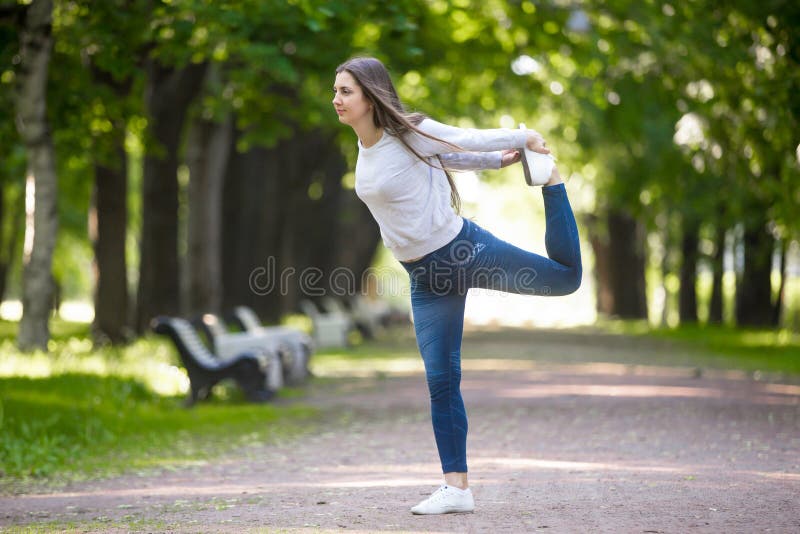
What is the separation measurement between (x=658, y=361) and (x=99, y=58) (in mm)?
11756

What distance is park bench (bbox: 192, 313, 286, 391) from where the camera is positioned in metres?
15.0

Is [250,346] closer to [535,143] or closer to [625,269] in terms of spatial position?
[535,143]

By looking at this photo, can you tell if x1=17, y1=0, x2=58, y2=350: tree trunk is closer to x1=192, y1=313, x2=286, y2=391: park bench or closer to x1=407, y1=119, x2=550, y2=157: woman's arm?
x1=192, y1=313, x2=286, y2=391: park bench

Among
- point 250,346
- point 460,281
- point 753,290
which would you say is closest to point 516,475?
point 460,281

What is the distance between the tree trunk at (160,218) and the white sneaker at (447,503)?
1425 cm

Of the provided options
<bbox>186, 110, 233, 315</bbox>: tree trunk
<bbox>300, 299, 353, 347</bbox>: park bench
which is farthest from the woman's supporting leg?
<bbox>300, 299, 353, 347</bbox>: park bench

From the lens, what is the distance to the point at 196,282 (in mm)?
20516

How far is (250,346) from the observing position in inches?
616

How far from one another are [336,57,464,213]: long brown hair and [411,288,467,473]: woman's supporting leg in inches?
Answer: 26.9

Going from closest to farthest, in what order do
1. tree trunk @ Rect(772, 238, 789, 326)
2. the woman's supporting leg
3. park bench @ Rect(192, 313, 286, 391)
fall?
the woman's supporting leg < park bench @ Rect(192, 313, 286, 391) < tree trunk @ Rect(772, 238, 789, 326)

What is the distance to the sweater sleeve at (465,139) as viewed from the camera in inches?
227

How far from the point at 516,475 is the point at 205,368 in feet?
20.7

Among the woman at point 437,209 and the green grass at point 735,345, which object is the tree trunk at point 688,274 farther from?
the woman at point 437,209

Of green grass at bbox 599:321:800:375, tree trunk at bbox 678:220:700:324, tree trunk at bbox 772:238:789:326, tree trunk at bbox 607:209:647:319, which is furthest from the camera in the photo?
tree trunk at bbox 607:209:647:319
